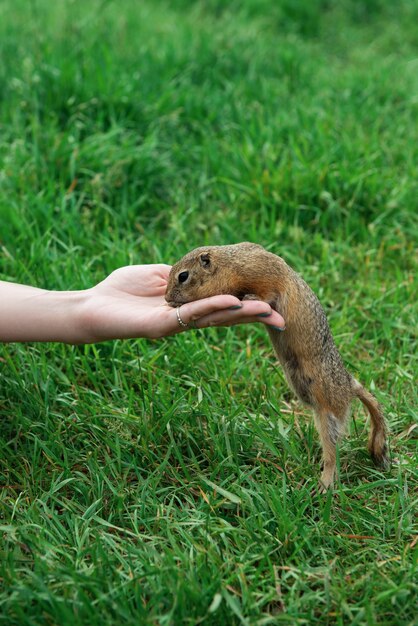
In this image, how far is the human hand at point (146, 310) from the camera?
8.22 feet

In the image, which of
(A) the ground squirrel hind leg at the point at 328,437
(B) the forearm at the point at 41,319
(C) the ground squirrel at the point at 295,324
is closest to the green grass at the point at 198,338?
(A) the ground squirrel hind leg at the point at 328,437

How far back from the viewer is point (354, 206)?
410 cm

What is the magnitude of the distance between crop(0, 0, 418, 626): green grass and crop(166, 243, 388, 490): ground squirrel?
17 cm

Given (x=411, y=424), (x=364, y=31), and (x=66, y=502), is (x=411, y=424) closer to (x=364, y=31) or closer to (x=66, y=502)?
(x=66, y=502)

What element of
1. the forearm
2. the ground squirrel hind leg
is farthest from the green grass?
the forearm

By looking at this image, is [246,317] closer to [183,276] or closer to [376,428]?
[183,276]

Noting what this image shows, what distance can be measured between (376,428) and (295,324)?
453mm

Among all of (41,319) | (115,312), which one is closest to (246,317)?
(115,312)

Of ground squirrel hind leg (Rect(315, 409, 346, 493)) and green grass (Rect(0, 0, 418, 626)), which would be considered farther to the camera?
ground squirrel hind leg (Rect(315, 409, 346, 493))

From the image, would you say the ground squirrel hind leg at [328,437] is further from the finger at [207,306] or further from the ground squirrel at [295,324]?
the finger at [207,306]

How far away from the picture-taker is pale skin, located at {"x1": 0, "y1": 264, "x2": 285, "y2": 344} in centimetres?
252

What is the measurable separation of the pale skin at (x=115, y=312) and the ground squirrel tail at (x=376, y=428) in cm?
41

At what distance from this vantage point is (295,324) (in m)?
2.62

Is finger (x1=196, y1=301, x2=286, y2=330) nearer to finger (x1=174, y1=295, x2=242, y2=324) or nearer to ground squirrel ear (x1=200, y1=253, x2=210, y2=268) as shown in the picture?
finger (x1=174, y1=295, x2=242, y2=324)
